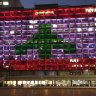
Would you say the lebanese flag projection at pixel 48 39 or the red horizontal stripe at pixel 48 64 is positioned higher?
the lebanese flag projection at pixel 48 39

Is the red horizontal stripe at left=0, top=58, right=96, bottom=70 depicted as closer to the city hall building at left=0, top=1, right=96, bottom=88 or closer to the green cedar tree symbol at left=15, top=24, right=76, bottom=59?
the city hall building at left=0, top=1, right=96, bottom=88

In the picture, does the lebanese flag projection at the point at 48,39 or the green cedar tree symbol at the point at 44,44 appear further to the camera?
the green cedar tree symbol at the point at 44,44

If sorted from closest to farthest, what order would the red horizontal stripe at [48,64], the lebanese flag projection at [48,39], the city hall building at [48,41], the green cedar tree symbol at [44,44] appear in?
1. the red horizontal stripe at [48,64]
2. the city hall building at [48,41]
3. the lebanese flag projection at [48,39]
4. the green cedar tree symbol at [44,44]

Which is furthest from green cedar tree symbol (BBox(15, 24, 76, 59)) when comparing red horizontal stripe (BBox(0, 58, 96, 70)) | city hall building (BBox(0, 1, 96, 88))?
red horizontal stripe (BBox(0, 58, 96, 70))

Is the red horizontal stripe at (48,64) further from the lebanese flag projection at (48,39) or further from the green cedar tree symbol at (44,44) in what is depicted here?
the green cedar tree symbol at (44,44)

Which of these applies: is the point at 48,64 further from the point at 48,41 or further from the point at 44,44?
the point at 48,41

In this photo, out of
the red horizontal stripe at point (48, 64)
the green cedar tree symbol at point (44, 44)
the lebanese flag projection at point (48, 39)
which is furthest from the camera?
the green cedar tree symbol at point (44, 44)

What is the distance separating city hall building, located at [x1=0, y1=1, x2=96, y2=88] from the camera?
568 feet

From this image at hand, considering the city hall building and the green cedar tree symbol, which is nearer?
the city hall building

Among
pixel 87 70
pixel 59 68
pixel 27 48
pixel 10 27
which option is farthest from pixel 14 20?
pixel 87 70

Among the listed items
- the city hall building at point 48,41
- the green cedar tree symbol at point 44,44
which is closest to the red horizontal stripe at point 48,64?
the city hall building at point 48,41

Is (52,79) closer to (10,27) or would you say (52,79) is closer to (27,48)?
(27,48)

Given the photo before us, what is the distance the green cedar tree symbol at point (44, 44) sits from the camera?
174625 millimetres

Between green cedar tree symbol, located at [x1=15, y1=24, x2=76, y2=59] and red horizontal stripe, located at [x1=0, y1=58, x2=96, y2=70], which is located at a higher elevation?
green cedar tree symbol, located at [x1=15, y1=24, x2=76, y2=59]
